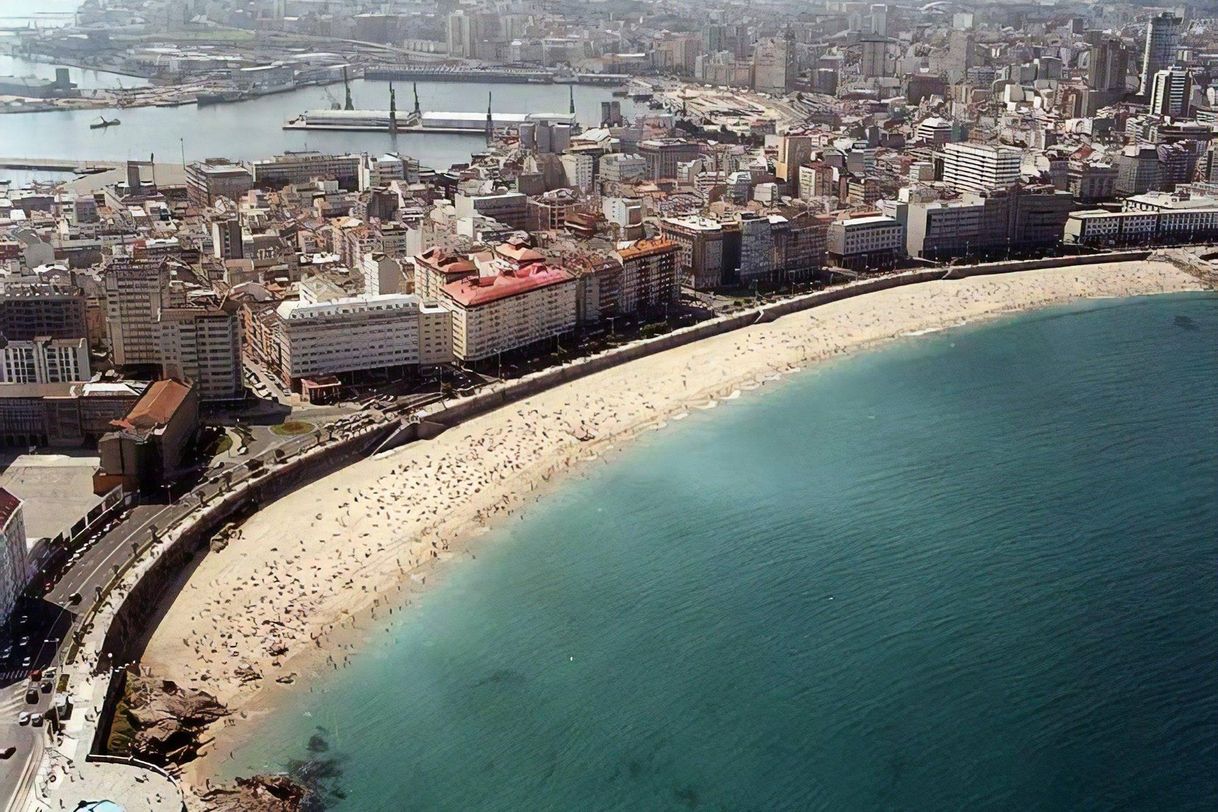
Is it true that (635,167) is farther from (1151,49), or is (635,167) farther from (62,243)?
(1151,49)

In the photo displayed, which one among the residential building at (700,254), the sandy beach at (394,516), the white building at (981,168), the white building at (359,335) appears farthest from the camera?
the white building at (981,168)

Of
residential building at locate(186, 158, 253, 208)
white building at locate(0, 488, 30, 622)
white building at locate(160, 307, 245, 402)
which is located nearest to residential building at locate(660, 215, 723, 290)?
white building at locate(160, 307, 245, 402)

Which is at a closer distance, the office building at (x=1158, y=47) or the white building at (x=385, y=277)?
the white building at (x=385, y=277)

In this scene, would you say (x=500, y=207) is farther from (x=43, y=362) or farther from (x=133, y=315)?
(x=43, y=362)

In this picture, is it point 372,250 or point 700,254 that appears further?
point 700,254

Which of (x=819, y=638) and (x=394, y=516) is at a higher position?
(x=394, y=516)

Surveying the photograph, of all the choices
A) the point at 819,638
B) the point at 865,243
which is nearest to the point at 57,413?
the point at 819,638

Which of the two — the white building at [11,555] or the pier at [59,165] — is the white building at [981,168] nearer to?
the pier at [59,165]

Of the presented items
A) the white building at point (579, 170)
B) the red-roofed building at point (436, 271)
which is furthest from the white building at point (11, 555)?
the white building at point (579, 170)
